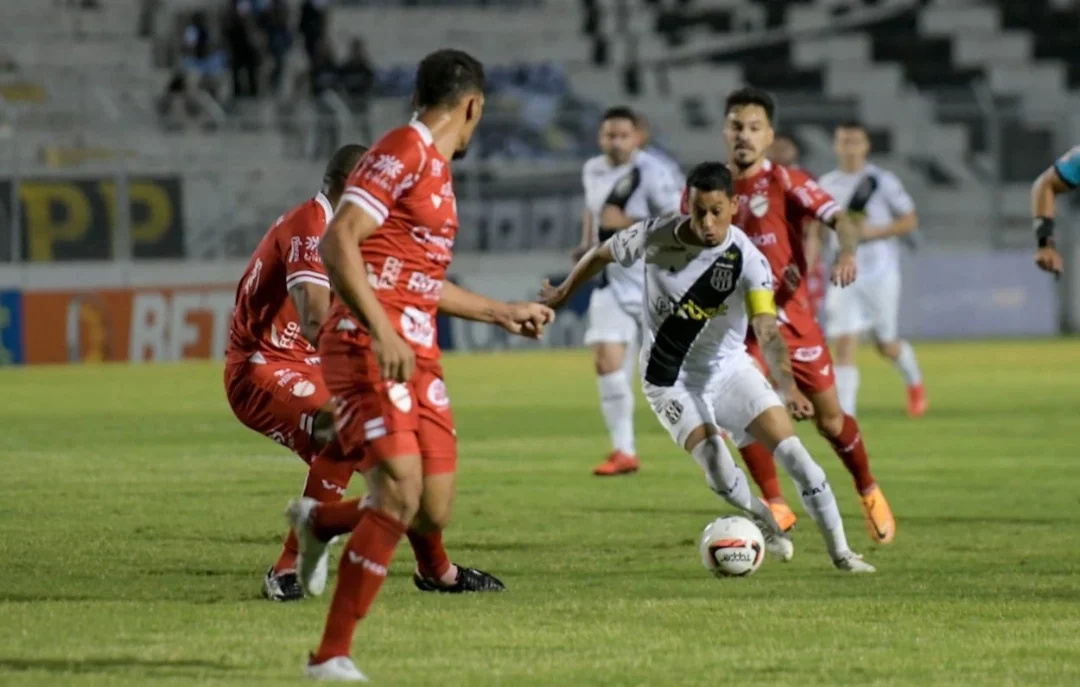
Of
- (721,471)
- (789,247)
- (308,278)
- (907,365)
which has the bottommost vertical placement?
(907,365)

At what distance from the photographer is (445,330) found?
2694cm

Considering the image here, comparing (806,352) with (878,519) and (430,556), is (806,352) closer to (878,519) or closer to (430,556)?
(878,519)

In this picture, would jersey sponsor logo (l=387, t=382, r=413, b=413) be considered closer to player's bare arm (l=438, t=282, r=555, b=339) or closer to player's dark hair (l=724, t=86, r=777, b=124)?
player's bare arm (l=438, t=282, r=555, b=339)

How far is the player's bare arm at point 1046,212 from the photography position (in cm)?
879

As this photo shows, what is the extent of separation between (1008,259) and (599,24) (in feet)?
28.7

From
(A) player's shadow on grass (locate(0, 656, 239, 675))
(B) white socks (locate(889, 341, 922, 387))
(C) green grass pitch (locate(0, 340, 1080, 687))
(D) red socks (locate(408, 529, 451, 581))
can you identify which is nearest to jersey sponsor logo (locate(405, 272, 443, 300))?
(C) green grass pitch (locate(0, 340, 1080, 687))

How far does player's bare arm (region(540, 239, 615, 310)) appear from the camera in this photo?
26.5 ft

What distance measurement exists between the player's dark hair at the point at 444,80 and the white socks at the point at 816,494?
10.2ft

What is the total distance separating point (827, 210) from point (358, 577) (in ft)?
16.5

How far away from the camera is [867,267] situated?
17.6m

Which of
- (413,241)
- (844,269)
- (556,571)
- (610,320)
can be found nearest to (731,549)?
(556,571)

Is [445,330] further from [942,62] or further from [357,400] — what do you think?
[357,400]

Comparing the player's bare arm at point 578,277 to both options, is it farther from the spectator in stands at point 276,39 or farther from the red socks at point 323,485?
the spectator in stands at point 276,39


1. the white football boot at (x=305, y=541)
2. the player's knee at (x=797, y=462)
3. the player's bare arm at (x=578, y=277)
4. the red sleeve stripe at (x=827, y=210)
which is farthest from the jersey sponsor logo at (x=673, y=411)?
the white football boot at (x=305, y=541)
